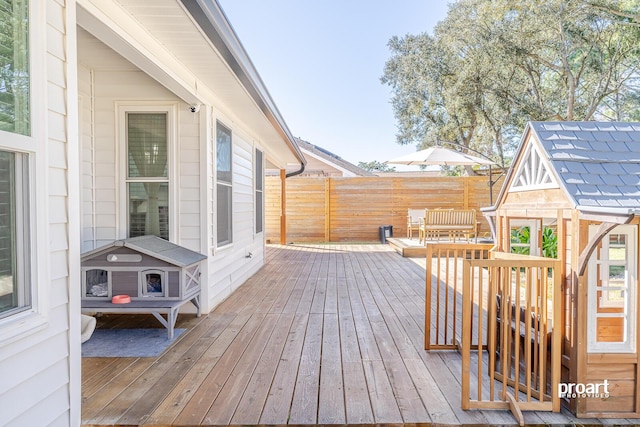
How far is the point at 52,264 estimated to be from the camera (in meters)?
1.67

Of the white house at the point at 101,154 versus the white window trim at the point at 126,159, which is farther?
the white window trim at the point at 126,159

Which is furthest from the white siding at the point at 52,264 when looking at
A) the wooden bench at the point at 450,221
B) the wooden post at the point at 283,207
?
the wooden post at the point at 283,207

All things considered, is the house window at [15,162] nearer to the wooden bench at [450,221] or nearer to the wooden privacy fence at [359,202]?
the wooden bench at [450,221]

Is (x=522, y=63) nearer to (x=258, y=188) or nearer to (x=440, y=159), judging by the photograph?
(x=440, y=159)

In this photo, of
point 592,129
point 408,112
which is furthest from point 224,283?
point 408,112

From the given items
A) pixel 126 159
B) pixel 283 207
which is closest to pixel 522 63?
pixel 283 207

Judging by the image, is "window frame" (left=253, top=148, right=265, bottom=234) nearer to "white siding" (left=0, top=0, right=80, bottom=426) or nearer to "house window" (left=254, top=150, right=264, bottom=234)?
"house window" (left=254, top=150, right=264, bottom=234)

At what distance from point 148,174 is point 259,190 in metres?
3.16

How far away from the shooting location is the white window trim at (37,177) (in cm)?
154

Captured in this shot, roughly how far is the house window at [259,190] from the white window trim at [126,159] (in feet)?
8.33

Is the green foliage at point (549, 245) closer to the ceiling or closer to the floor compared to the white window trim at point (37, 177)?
closer to the floor

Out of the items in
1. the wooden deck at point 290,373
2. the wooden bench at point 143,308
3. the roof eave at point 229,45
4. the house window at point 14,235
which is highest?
the roof eave at point 229,45

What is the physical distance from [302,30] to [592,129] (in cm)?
1221

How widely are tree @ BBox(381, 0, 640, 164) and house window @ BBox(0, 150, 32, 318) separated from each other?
9.76m
